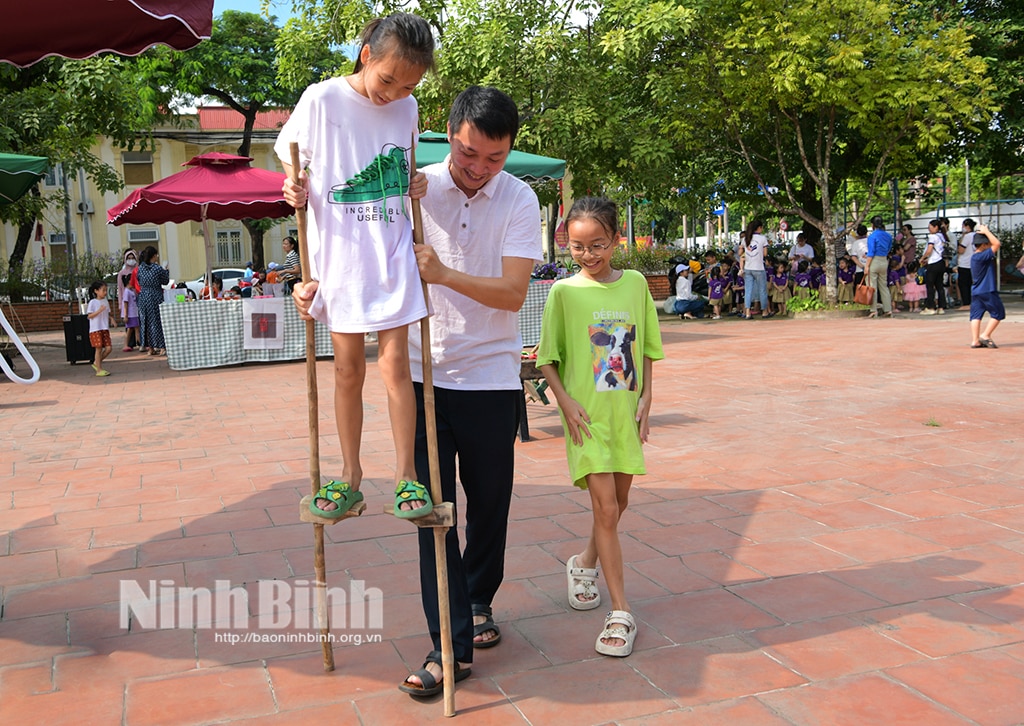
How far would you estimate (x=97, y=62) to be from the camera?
13.5 metres

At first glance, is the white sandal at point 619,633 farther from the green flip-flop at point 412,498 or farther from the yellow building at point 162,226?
the yellow building at point 162,226

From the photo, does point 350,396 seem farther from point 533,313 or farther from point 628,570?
point 533,313

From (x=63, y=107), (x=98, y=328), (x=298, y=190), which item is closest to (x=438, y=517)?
(x=298, y=190)

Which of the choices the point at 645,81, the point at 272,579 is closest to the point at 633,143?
the point at 645,81

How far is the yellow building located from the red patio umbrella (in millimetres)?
28037

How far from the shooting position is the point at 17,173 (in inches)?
372

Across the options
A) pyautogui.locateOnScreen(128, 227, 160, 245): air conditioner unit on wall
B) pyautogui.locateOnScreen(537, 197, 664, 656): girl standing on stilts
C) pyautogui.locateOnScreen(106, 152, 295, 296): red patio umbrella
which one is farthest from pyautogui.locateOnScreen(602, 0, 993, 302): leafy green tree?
pyautogui.locateOnScreen(128, 227, 160, 245): air conditioner unit on wall

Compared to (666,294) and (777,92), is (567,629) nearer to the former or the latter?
(777,92)

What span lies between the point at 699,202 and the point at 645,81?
26.2ft

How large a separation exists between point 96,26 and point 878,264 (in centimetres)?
1508

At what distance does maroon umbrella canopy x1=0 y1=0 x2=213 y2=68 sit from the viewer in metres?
3.99

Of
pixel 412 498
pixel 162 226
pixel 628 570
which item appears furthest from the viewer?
pixel 162 226

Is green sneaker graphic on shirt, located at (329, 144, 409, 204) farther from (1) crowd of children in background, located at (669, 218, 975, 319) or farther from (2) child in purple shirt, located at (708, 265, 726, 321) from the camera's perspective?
(2) child in purple shirt, located at (708, 265, 726, 321)

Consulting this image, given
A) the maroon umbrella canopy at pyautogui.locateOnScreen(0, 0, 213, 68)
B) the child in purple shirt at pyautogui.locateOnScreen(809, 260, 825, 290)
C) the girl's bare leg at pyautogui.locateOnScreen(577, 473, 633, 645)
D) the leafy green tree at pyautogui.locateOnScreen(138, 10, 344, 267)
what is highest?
the leafy green tree at pyautogui.locateOnScreen(138, 10, 344, 267)
